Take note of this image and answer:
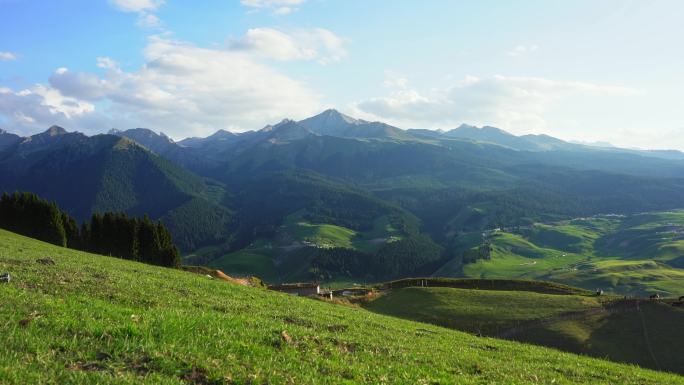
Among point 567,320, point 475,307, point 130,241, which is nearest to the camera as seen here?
point 567,320

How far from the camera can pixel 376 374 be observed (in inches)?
589

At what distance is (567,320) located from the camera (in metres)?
56.5

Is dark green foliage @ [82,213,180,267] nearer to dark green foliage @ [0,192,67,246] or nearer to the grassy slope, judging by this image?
dark green foliage @ [0,192,67,246]

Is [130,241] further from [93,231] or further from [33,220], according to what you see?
[33,220]

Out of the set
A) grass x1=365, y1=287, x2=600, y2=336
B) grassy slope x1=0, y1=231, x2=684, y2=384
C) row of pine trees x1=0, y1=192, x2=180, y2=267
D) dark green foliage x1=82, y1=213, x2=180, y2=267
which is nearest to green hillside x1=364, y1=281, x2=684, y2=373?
grass x1=365, y1=287, x2=600, y2=336

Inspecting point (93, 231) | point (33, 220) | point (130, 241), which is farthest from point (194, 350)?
point (93, 231)

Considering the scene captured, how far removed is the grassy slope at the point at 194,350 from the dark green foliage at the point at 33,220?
250 feet

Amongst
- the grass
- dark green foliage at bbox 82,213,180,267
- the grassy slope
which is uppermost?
the grassy slope

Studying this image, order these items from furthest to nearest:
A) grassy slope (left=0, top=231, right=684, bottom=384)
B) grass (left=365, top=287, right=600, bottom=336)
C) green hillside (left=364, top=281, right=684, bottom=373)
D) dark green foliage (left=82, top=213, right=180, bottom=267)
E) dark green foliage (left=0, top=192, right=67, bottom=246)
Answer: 1. dark green foliage (left=82, top=213, right=180, bottom=267)
2. dark green foliage (left=0, top=192, right=67, bottom=246)
3. grass (left=365, top=287, right=600, bottom=336)
4. green hillside (left=364, top=281, right=684, bottom=373)
5. grassy slope (left=0, top=231, right=684, bottom=384)

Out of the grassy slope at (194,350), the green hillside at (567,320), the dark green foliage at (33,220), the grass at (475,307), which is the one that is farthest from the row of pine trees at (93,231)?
the grassy slope at (194,350)

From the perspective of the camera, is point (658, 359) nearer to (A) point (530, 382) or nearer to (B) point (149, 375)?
(A) point (530, 382)

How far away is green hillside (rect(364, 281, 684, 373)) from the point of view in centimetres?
4872

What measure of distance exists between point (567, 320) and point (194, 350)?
177ft

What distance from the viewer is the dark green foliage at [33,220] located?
92.1 m
